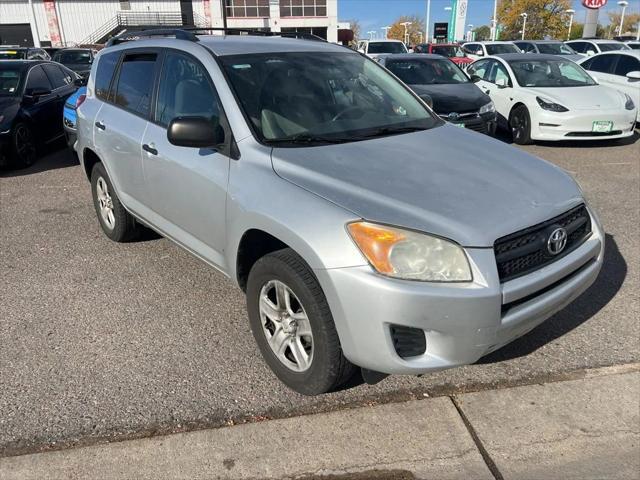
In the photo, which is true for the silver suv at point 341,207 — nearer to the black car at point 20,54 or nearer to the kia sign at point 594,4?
the black car at point 20,54

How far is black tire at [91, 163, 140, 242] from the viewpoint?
15.3ft

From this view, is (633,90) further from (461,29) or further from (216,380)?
(461,29)

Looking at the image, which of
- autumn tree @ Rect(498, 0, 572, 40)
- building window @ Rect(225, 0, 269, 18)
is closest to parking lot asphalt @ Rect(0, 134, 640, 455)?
building window @ Rect(225, 0, 269, 18)

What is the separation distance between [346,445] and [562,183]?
1.83 meters

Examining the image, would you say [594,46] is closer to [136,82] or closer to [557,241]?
[136,82]

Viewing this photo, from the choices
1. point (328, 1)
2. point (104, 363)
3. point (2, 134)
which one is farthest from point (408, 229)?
point (328, 1)

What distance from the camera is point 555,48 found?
18031mm

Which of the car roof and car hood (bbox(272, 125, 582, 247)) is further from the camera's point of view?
the car roof

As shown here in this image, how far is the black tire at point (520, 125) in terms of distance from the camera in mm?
Answer: 9398

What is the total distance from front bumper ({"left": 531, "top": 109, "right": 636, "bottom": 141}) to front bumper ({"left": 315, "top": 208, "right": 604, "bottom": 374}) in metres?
7.24

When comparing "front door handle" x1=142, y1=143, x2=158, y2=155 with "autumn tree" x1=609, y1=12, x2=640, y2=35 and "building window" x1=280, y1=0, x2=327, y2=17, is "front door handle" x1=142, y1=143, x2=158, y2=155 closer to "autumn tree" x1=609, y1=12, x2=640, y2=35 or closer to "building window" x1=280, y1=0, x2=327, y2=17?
"building window" x1=280, y1=0, x2=327, y2=17

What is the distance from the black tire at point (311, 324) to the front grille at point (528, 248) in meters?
0.81

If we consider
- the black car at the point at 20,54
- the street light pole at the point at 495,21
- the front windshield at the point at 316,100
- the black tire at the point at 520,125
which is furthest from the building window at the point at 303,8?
the front windshield at the point at 316,100

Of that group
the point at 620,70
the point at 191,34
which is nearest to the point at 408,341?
the point at 191,34
